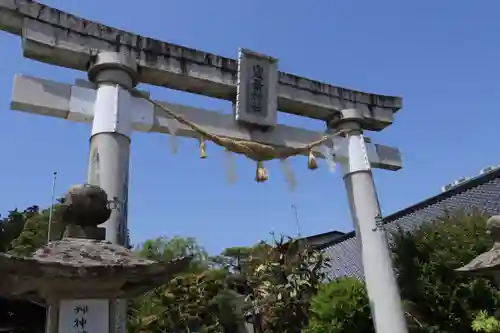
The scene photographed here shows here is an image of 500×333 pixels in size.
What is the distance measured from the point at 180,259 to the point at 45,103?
422 cm

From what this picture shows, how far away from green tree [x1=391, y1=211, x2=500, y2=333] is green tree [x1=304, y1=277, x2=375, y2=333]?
1012mm

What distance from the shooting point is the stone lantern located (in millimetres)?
3068

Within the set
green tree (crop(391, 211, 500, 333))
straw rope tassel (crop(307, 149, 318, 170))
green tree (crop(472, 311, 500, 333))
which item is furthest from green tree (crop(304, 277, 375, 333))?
straw rope tassel (crop(307, 149, 318, 170))

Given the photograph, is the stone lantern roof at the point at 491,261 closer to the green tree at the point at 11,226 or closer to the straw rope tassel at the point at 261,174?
the straw rope tassel at the point at 261,174

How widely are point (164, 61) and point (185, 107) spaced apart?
2.69ft

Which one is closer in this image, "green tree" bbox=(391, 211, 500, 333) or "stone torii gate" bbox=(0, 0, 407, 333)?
"stone torii gate" bbox=(0, 0, 407, 333)

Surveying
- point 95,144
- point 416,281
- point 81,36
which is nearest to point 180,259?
point 95,144

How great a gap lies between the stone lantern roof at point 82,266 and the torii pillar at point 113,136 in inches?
86.3

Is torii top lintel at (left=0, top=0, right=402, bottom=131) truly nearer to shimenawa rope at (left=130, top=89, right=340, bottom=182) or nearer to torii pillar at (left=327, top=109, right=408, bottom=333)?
torii pillar at (left=327, top=109, right=408, bottom=333)

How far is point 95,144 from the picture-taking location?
20.9ft

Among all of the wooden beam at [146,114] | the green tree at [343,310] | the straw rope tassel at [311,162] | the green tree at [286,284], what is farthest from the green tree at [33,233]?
the straw rope tassel at [311,162]

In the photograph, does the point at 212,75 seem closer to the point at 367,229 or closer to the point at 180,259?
the point at 367,229

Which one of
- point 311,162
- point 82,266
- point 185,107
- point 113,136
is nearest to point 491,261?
point 82,266

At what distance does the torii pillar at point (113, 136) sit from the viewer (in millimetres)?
5935
